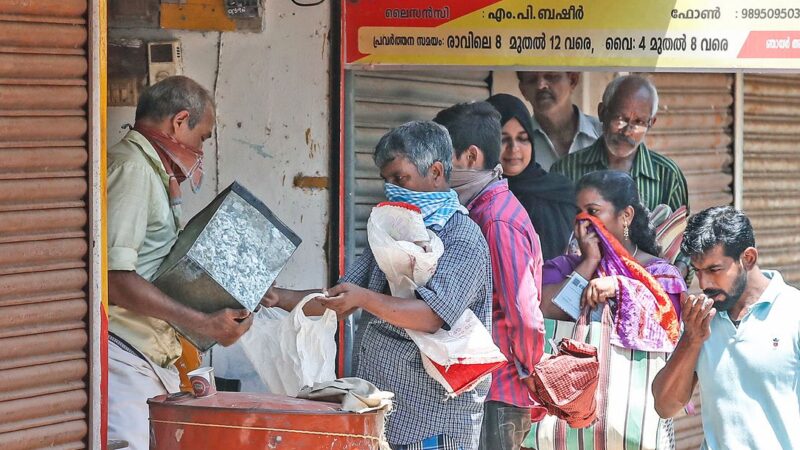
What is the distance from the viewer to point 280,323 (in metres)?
4.64

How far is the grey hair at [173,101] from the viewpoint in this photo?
492 centimetres

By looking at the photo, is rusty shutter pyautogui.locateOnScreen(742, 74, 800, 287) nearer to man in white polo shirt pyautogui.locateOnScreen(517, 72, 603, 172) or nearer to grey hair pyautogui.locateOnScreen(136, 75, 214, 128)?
man in white polo shirt pyautogui.locateOnScreen(517, 72, 603, 172)

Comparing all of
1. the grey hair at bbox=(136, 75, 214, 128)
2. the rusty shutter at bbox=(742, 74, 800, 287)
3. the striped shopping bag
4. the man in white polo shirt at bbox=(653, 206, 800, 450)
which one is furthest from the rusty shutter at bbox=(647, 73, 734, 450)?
the grey hair at bbox=(136, 75, 214, 128)

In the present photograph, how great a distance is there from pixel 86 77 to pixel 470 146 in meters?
1.60

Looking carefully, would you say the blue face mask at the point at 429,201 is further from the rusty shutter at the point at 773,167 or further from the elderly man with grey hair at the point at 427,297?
the rusty shutter at the point at 773,167

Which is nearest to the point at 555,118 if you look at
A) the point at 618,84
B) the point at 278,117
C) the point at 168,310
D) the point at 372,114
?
the point at 618,84

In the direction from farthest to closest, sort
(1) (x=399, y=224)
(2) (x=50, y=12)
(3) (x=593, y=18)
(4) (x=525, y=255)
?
(3) (x=593, y=18) → (4) (x=525, y=255) → (1) (x=399, y=224) → (2) (x=50, y=12)

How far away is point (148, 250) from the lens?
4.73 meters

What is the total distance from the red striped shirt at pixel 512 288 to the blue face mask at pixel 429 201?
480 millimetres

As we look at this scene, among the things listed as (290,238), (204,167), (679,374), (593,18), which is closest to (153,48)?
(204,167)

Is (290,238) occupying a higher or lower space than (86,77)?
lower

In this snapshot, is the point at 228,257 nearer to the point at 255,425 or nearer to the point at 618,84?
the point at 255,425

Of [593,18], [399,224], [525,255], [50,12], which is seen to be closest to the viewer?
[50,12]

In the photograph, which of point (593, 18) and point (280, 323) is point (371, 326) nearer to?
point (280, 323)
